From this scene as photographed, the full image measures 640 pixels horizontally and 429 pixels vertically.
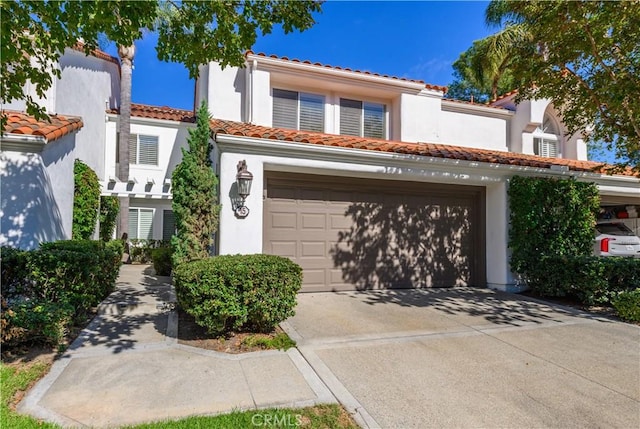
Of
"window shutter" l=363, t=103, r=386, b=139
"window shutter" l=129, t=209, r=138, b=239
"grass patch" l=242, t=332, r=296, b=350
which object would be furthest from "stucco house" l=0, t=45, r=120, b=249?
"window shutter" l=363, t=103, r=386, b=139

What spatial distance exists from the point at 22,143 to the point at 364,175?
7115 millimetres

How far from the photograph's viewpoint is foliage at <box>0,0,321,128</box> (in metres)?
3.69

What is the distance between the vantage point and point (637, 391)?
3.90 meters

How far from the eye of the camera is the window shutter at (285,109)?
1045 centimetres

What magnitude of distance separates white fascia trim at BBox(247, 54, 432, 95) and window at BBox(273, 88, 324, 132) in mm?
751

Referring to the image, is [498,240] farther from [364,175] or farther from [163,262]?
[163,262]

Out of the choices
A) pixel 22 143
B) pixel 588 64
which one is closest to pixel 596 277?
pixel 588 64

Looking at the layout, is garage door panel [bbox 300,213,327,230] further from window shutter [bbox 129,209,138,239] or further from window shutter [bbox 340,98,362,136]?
window shutter [bbox 129,209,138,239]

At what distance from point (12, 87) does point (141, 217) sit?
12.7m

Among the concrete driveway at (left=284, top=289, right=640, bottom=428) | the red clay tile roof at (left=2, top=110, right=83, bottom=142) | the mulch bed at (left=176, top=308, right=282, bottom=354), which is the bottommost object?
the concrete driveway at (left=284, top=289, right=640, bottom=428)

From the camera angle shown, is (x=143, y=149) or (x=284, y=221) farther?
(x=143, y=149)

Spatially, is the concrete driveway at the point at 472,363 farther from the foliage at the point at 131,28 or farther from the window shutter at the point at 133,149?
the window shutter at the point at 133,149

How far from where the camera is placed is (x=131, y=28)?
405cm

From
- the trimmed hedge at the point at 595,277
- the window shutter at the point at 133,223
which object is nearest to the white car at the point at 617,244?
the trimmed hedge at the point at 595,277
